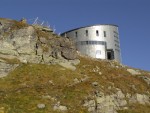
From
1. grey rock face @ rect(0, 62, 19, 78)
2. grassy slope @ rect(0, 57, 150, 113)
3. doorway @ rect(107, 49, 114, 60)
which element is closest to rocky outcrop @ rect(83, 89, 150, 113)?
grassy slope @ rect(0, 57, 150, 113)

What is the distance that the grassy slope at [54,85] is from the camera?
187ft

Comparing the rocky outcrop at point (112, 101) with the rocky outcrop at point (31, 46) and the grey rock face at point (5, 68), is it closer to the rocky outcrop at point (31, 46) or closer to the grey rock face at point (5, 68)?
the rocky outcrop at point (31, 46)

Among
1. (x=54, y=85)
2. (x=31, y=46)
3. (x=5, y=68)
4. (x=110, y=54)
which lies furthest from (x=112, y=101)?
(x=110, y=54)

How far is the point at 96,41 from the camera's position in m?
99.3

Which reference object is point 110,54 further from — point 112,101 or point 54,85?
point 54,85

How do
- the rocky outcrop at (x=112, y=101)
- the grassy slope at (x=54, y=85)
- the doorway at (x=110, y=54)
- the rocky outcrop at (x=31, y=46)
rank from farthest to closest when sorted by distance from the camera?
the doorway at (x=110, y=54)
the rocky outcrop at (x=31, y=46)
the rocky outcrop at (x=112, y=101)
the grassy slope at (x=54, y=85)

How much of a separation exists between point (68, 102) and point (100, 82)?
1085 centimetres

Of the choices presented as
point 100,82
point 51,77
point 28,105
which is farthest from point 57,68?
point 28,105

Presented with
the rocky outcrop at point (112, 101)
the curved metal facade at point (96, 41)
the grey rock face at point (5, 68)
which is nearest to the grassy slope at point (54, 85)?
the grey rock face at point (5, 68)

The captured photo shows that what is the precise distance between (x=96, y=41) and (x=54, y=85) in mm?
37692

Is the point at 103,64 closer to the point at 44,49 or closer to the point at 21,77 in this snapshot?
the point at 44,49

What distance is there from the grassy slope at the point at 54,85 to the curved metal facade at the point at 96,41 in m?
21.3

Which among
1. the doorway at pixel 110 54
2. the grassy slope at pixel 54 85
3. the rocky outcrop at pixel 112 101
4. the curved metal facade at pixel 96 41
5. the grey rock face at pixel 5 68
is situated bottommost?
the rocky outcrop at pixel 112 101

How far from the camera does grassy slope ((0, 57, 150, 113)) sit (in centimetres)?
5709
